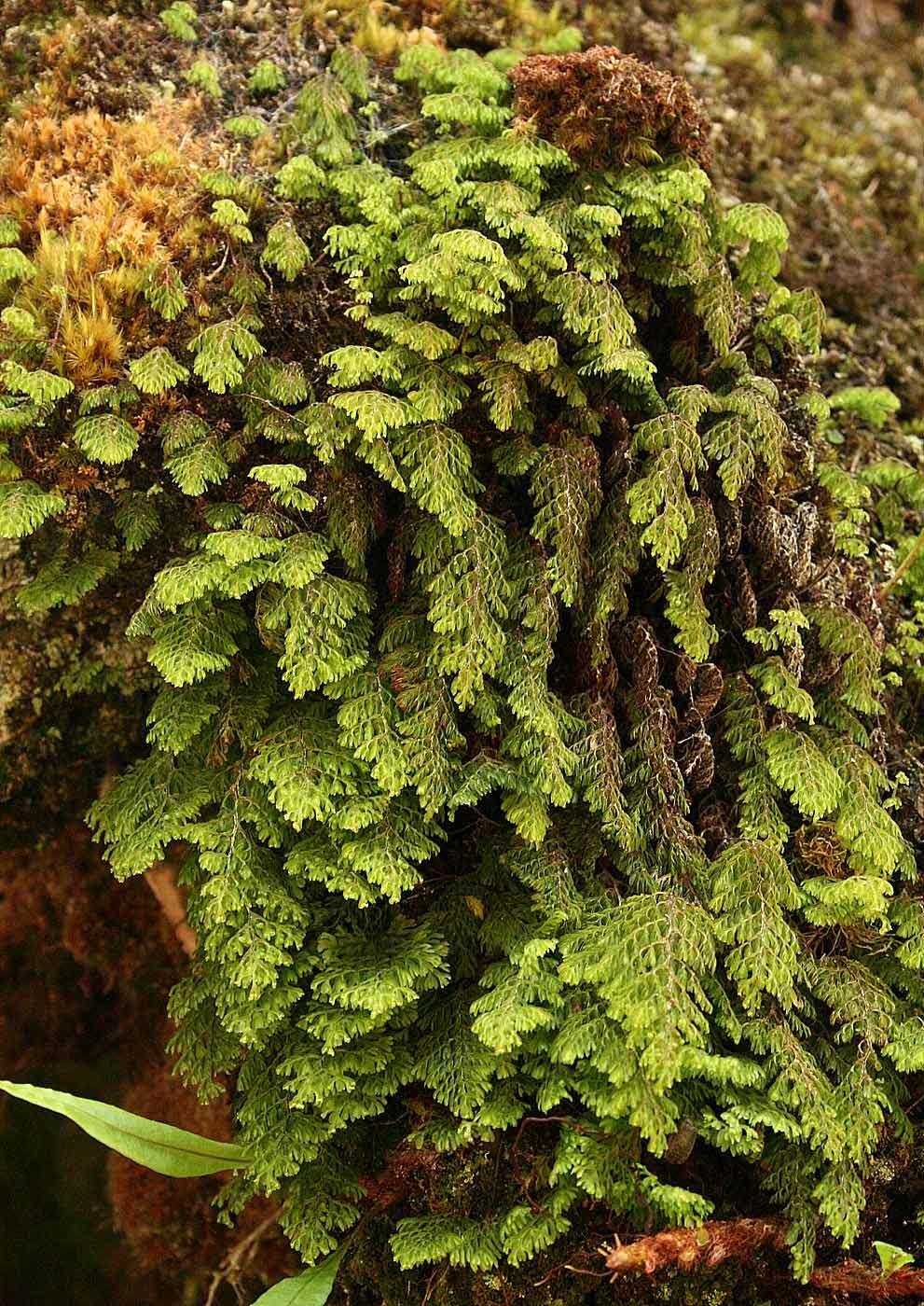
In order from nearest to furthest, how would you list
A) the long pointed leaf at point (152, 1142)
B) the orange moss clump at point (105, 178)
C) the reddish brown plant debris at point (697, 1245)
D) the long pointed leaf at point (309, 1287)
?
the reddish brown plant debris at point (697, 1245)
the long pointed leaf at point (152, 1142)
the long pointed leaf at point (309, 1287)
the orange moss clump at point (105, 178)

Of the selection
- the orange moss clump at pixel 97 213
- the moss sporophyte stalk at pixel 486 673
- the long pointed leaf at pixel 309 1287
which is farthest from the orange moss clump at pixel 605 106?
the long pointed leaf at pixel 309 1287

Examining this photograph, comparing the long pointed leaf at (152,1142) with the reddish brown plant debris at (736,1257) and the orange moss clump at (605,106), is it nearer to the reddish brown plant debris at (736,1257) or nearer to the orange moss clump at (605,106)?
the reddish brown plant debris at (736,1257)

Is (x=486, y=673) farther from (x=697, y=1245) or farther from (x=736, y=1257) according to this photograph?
(x=736, y=1257)

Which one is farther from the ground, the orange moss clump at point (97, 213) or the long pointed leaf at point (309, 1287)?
the orange moss clump at point (97, 213)

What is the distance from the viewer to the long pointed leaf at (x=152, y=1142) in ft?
9.37

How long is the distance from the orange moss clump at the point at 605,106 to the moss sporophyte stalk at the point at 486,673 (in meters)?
0.01

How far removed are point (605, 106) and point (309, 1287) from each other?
4.06 metres

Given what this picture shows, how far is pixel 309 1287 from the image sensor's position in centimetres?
302

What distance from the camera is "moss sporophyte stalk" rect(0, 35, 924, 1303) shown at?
2859mm

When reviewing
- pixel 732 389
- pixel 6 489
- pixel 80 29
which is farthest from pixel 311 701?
pixel 80 29

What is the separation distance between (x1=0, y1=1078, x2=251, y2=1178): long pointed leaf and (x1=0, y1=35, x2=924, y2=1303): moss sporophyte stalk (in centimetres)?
16

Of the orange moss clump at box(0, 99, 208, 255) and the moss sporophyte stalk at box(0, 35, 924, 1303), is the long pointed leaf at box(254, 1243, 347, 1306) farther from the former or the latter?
the orange moss clump at box(0, 99, 208, 255)

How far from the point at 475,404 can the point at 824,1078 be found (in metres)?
2.40

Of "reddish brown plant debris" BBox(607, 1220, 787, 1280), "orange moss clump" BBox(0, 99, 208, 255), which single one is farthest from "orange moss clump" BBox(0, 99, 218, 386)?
"reddish brown plant debris" BBox(607, 1220, 787, 1280)
